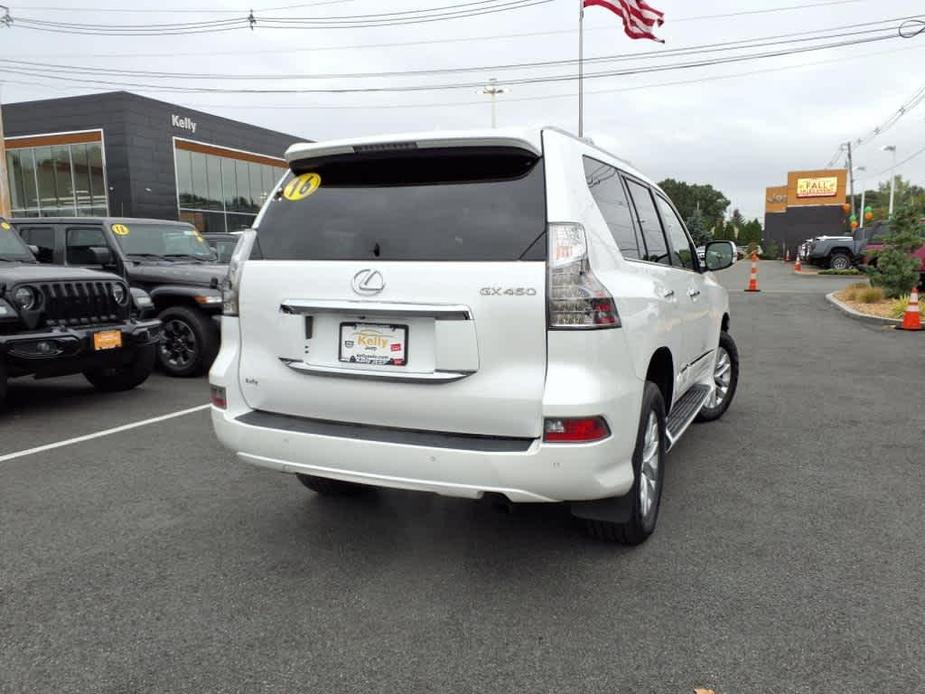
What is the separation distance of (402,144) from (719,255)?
3346 mm

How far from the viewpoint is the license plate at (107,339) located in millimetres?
6316

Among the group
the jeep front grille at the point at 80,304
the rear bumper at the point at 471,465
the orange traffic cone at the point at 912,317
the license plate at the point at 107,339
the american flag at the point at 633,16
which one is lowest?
the orange traffic cone at the point at 912,317

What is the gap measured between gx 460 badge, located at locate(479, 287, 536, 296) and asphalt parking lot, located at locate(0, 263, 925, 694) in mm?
1274

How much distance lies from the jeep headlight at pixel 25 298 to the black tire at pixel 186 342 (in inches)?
78.3

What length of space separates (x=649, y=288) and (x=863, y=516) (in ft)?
5.85

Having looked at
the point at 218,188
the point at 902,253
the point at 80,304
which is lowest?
the point at 80,304

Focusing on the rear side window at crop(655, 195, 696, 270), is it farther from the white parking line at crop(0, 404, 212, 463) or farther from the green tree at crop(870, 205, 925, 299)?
the green tree at crop(870, 205, 925, 299)

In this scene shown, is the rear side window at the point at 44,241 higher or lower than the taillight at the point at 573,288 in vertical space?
higher

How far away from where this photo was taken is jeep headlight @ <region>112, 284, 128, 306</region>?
6781mm

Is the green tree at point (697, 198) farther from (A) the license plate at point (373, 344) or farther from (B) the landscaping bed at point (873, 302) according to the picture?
(A) the license plate at point (373, 344)

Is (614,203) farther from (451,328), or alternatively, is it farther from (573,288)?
(451,328)

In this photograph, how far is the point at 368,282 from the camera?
2982 millimetres

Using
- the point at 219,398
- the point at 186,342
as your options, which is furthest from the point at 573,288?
the point at 186,342

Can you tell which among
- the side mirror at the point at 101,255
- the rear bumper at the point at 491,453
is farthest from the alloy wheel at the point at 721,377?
the side mirror at the point at 101,255
